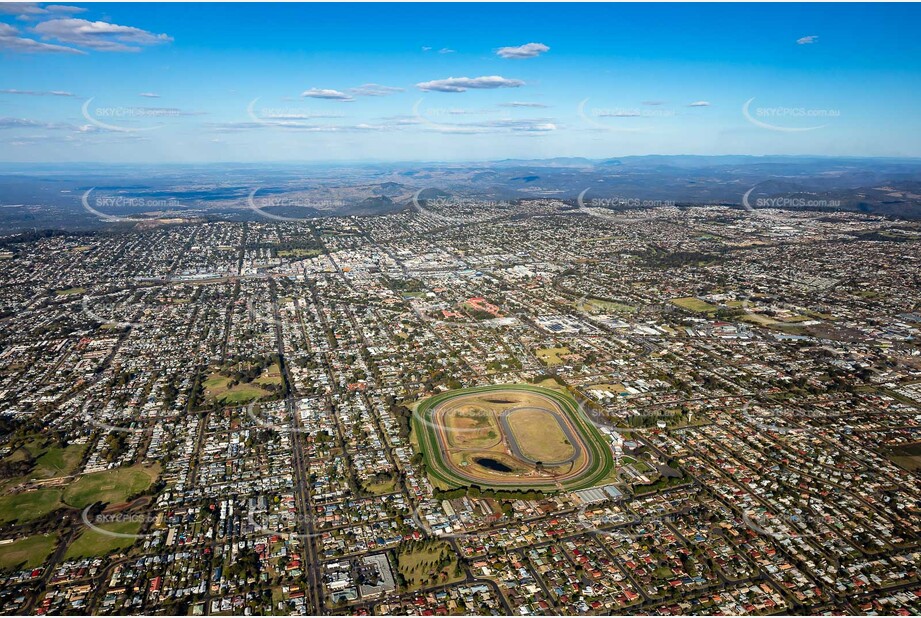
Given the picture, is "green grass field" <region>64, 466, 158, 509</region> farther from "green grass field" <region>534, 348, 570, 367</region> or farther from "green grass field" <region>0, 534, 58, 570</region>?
"green grass field" <region>534, 348, 570, 367</region>

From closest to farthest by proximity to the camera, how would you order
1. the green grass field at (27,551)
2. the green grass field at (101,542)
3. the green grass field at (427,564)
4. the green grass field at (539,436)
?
the green grass field at (427,564), the green grass field at (27,551), the green grass field at (101,542), the green grass field at (539,436)

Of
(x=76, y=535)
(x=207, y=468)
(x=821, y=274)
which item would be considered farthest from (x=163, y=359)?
(x=821, y=274)

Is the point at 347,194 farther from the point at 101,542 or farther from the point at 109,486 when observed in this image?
the point at 101,542

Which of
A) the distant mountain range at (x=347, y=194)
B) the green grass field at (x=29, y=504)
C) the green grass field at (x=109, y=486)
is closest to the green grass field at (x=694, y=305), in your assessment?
the green grass field at (x=109, y=486)

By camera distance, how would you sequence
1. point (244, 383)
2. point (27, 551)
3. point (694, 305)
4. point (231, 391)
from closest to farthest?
point (27, 551)
point (231, 391)
point (244, 383)
point (694, 305)

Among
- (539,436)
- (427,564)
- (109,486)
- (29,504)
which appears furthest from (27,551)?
(539,436)

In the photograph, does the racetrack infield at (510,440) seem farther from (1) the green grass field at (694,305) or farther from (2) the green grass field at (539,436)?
(1) the green grass field at (694,305)
